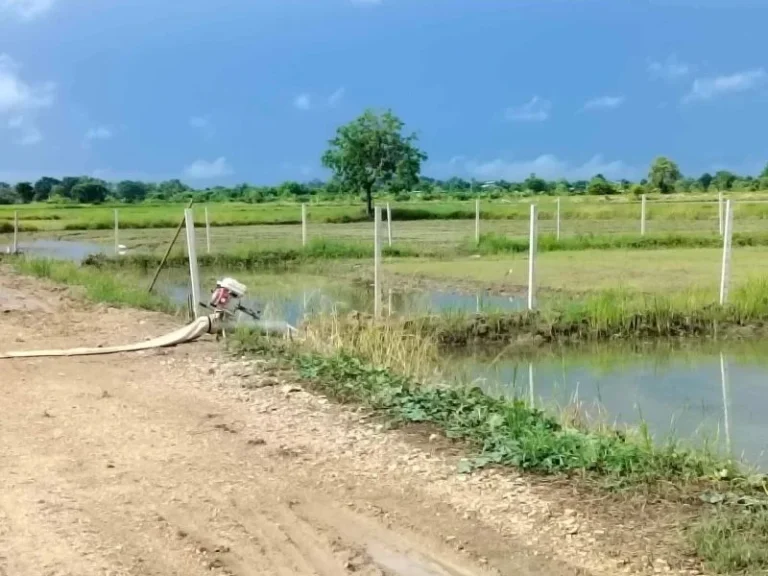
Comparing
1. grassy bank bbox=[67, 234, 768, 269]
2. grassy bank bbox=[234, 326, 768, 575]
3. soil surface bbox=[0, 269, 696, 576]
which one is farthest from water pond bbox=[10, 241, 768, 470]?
grassy bank bbox=[67, 234, 768, 269]

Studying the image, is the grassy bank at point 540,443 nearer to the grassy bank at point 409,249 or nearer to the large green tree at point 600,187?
the grassy bank at point 409,249

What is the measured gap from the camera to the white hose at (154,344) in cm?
916

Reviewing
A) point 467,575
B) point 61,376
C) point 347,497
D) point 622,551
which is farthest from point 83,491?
point 61,376

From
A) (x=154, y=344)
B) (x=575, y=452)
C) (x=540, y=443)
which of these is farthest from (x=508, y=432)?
(x=154, y=344)

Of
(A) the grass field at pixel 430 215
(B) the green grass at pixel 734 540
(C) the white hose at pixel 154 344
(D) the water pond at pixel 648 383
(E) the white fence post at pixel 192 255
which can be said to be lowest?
(D) the water pond at pixel 648 383

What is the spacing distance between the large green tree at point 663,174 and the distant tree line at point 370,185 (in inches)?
2.6

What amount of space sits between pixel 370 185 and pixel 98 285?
2559cm

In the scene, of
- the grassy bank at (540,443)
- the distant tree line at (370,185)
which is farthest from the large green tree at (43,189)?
the grassy bank at (540,443)

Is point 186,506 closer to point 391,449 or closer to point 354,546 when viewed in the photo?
point 354,546

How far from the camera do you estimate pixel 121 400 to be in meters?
7.30

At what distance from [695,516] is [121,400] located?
4.28m

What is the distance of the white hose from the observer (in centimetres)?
916

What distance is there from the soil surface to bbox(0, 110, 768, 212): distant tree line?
101 feet

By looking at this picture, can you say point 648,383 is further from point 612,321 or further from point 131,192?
point 131,192
